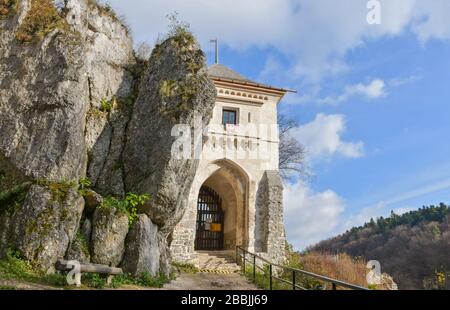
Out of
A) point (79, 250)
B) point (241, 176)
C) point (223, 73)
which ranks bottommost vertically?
point (79, 250)

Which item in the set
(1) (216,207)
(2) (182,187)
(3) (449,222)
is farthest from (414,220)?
(2) (182,187)

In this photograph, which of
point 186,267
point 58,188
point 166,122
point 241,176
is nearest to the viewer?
point 58,188

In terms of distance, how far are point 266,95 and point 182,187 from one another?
8632mm

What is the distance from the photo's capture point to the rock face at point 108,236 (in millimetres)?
10016

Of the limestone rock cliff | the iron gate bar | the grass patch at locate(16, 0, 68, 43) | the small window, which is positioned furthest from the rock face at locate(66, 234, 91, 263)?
the small window

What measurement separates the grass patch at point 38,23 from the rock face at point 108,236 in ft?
21.1

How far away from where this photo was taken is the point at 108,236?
10211mm

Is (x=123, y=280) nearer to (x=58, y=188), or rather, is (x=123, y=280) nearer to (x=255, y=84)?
(x=58, y=188)

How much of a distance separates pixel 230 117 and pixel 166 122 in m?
6.58

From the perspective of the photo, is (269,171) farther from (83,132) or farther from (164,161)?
(83,132)

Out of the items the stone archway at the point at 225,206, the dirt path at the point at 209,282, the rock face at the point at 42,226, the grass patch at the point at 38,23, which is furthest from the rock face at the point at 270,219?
the grass patch at the point at 38,23

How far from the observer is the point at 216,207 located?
1984 cm

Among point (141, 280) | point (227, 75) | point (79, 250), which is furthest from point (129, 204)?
point (227, 75)

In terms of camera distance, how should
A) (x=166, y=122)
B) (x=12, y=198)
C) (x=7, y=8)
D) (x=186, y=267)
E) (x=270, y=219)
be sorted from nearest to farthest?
1. (x=12, y=198)
2. (x=166, y=122)
3. (x=7, y=8)
4. (x=186, y=267)
5. (x=270, y=219)
